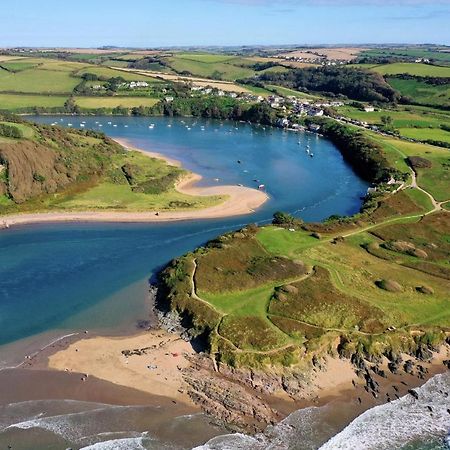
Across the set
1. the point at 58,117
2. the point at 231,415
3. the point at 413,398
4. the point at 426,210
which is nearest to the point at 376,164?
the point at 426,210

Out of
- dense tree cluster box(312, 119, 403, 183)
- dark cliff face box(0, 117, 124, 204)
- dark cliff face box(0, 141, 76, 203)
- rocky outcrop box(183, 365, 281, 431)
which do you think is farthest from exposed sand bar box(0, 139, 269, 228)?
rocky outcrop box(183, 365, 281, 431)

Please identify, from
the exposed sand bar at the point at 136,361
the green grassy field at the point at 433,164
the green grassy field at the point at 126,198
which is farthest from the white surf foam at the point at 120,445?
the green grassy field at the point at 433,164

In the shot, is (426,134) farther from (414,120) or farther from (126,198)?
(126,198)

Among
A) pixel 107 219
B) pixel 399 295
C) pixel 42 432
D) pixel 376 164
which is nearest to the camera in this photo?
pixel 42 432

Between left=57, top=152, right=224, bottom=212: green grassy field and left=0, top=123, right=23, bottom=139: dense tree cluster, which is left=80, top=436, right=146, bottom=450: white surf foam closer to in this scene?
left=57, top=152, right=224, bottom=212: green grassy field

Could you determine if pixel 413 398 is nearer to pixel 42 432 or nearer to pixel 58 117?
pixel 42 432

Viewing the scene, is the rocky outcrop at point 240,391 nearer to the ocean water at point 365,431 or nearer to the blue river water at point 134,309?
the blue river water at point 134,309

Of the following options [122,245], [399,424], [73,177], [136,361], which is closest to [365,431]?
[399,424]
